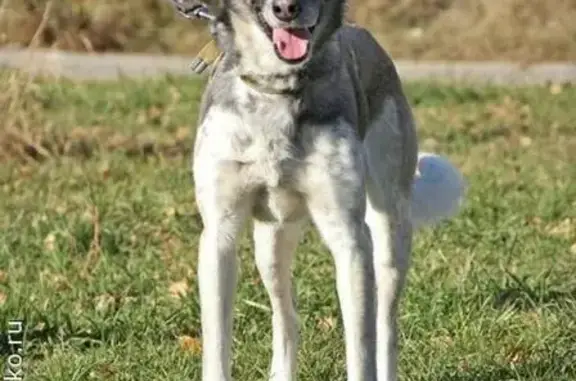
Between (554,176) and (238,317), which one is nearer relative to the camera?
(238,317)

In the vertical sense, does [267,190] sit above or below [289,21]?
below

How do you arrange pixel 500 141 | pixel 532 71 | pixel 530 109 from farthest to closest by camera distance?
pixel 532 71, pixel 530 109, pixel 500 141

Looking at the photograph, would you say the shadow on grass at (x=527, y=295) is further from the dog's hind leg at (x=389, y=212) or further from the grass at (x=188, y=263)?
the dog's hind leg at (x=389, y=212)

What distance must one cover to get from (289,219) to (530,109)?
27.9ft

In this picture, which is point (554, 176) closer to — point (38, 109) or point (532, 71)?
point (38, 109)

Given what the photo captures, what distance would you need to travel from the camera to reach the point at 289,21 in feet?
17.0

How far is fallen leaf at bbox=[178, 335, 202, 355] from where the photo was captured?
6340mm

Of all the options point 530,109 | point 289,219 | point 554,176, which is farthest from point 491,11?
point 289,219

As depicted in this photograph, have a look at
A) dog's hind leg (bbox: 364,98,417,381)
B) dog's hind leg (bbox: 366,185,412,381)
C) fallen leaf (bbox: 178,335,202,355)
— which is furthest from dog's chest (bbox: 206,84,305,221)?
fallen leaf (bbox: 178,335,202,355)

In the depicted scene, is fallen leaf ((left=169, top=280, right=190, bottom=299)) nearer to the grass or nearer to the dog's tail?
the grass

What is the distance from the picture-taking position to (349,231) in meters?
5.26

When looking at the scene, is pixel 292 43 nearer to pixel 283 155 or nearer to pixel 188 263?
pixel 283 155

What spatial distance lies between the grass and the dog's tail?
388mm

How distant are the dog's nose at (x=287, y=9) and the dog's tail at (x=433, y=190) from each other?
5.23 feet
